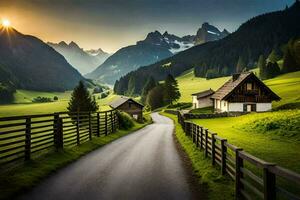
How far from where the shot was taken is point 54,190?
31.4ft

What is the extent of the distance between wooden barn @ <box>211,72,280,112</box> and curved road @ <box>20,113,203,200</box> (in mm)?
53629

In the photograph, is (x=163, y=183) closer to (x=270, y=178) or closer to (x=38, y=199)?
(x=38, y=199)

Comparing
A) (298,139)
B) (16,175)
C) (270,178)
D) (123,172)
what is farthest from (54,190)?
(298,139)

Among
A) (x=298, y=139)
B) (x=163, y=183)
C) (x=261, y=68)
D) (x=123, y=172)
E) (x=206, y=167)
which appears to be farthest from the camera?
(x=261, y=68)

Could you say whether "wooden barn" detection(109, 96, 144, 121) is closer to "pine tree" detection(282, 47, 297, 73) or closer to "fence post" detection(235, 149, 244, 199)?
"fence post" detection(235, 149, 244, 199)

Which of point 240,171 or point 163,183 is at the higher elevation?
point 240,171

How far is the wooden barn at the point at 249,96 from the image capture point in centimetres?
6688

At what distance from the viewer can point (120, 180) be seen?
10.9m

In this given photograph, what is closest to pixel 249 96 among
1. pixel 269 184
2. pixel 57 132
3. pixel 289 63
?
pixel 57 132

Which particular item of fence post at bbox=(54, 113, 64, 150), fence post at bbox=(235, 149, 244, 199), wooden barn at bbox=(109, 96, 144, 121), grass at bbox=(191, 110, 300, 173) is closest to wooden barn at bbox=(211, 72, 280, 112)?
wooden barn at bbox=(109, 96, 144, 121)

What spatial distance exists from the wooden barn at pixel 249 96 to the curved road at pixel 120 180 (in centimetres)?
5363

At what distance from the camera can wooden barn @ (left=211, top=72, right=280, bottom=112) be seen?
66.9 metres

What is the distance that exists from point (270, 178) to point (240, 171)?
262cm

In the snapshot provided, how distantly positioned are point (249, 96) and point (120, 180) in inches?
2404
